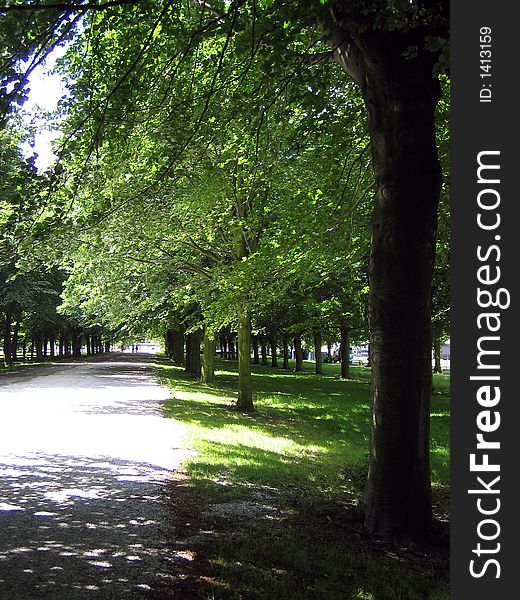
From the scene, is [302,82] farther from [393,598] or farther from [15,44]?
[393,598]

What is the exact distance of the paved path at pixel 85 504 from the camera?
14.9 feet

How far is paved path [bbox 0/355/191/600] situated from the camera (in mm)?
4547

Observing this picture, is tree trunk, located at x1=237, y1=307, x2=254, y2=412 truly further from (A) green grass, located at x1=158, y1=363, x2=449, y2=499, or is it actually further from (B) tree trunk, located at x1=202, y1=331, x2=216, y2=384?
(B) tree trunk, located at x1=202, y1=331, x2=216, y2=384

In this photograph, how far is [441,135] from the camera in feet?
33.1

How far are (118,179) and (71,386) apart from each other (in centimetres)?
1425

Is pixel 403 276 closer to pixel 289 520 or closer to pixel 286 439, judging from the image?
pixel 289 520

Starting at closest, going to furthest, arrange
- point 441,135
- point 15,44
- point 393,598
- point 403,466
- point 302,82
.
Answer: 1. point 393,598
2. point 15,44
3. point 403,466
4. point 302,82
5. point 441,135

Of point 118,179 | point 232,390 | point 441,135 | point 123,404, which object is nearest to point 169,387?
point 232,390

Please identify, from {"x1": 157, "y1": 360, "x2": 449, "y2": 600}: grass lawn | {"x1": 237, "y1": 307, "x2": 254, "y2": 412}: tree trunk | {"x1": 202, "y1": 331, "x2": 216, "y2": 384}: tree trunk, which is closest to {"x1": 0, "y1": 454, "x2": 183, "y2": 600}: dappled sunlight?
{"x1": 157, "y1": 360, "x2": 449, "y2": 600}: grass lawn

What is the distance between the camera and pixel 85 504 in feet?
22.2

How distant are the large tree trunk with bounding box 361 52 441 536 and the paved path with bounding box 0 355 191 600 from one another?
2.29 metres

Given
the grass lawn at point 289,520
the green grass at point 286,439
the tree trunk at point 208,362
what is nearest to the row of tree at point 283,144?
the grass lawn at point 289,520

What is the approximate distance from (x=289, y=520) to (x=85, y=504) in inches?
92.4

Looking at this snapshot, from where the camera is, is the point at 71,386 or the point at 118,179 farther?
the point at 71,386
